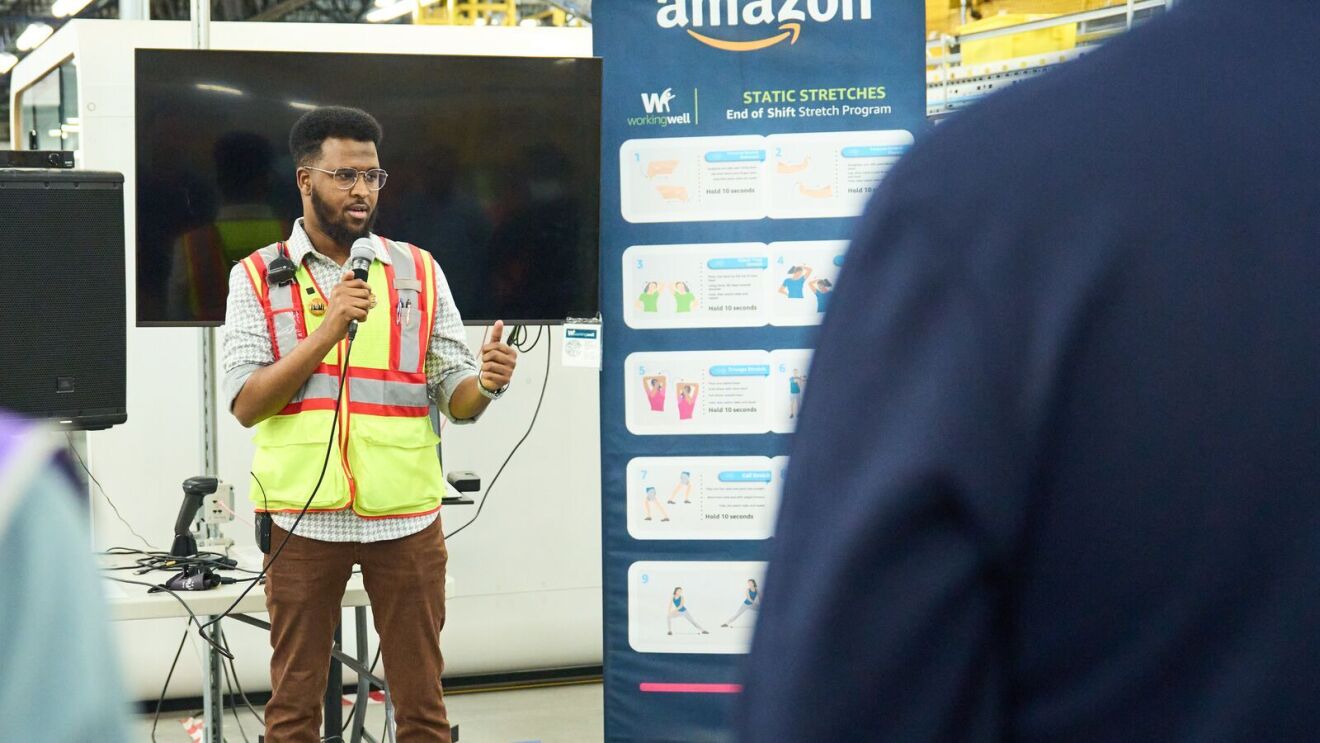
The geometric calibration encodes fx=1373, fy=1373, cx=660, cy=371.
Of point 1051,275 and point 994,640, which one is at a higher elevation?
point 1051,275

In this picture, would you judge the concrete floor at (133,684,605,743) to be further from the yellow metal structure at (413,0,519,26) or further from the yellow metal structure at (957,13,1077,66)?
the yellow metal structure at (413,0,519,26)

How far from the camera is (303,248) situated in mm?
3389

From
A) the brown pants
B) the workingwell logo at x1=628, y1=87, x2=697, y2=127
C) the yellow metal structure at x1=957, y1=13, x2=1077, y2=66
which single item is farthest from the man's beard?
the yellow metal structure at x1=957, y1=13, x2=1077, y2=66

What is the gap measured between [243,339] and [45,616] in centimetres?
287

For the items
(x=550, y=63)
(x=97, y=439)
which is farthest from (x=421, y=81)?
(x=97, y=439)

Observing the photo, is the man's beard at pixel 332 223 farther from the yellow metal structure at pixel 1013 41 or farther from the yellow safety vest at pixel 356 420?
the yellow metal structure at pixel 1013 41

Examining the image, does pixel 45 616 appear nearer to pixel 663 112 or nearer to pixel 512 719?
pixel 663 112

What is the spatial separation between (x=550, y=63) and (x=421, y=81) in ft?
1.22

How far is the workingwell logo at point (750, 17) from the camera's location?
12.3ft

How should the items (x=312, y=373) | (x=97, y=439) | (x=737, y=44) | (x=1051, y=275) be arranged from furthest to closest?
(x=97, y=439) < (x=737, y=44) < (x=312, y=373) < (x=1051, y=275)

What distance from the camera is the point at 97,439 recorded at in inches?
184

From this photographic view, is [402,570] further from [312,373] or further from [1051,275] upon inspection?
[1051,275]

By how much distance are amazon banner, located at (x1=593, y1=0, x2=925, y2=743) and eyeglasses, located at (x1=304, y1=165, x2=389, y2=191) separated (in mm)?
678

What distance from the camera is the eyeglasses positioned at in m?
3.48
